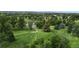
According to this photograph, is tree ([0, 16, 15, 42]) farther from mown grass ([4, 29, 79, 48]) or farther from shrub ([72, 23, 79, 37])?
shrub ([72, 23, 79, 37])

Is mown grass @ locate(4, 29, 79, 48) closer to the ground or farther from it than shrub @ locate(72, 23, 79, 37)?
closer to the ground

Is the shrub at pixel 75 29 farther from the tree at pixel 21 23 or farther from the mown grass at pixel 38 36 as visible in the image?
the tree at pixel 21 23

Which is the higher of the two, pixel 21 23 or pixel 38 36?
pixel 21 23

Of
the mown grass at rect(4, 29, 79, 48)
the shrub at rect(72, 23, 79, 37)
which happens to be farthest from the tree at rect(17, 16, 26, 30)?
the shrub at rect(72, 23, 79, 37)

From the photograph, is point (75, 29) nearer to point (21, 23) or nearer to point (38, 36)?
point (38, 36)

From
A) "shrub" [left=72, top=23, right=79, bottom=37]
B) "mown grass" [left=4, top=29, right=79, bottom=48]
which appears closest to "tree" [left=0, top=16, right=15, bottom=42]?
"mown grass" [left=4, top=29, right=79, bottom=48]

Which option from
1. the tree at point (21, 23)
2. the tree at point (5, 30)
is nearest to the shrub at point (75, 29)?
the tree at point (21, 23)

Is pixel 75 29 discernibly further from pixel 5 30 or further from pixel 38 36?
pixel 5 30

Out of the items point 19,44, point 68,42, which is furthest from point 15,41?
point 68,42

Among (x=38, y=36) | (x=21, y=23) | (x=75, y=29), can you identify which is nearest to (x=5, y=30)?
(x=21, y=23)

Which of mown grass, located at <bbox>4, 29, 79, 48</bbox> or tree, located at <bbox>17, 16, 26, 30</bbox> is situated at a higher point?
tree, located at <bbox>17, 16, 26, 30</bbox>
